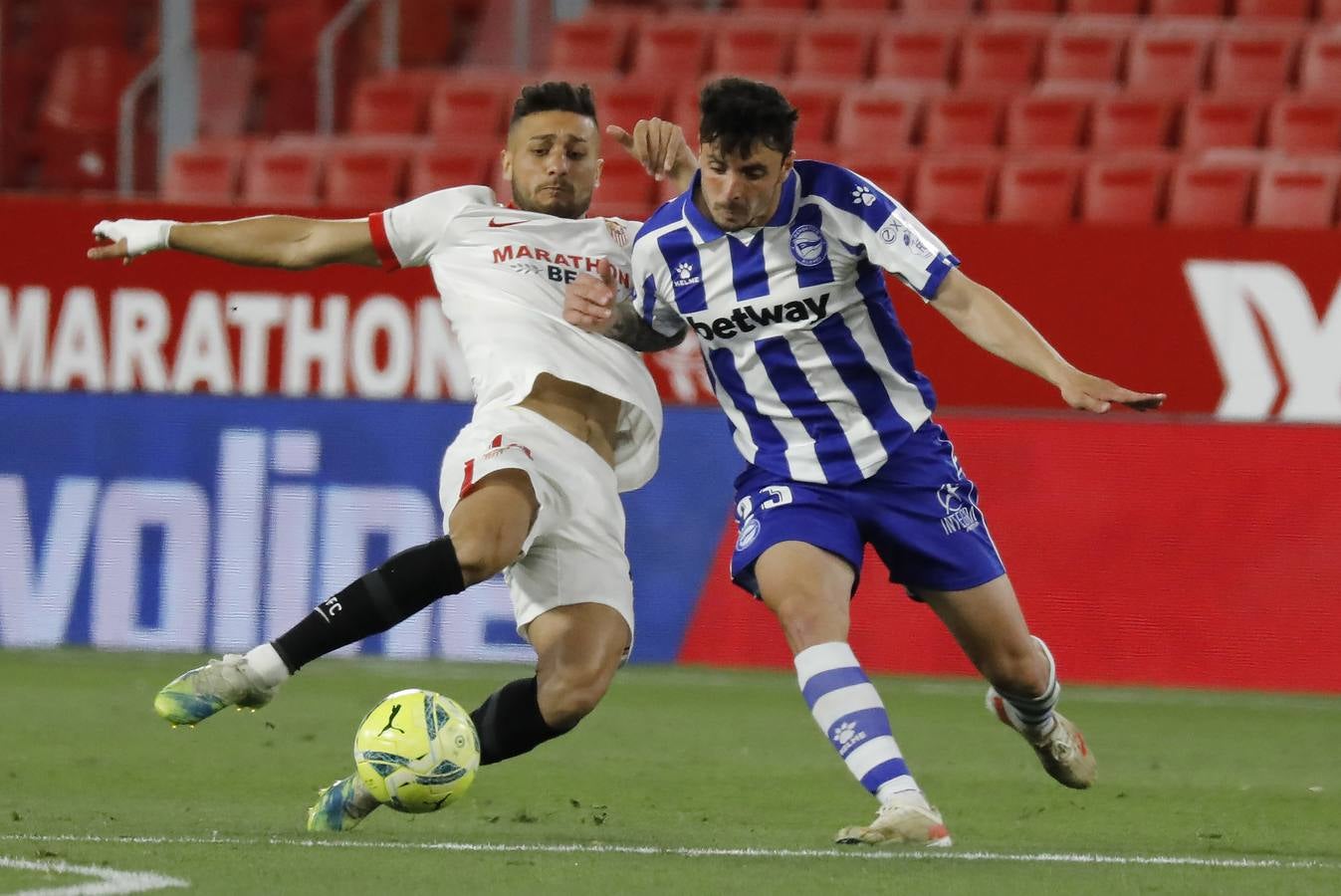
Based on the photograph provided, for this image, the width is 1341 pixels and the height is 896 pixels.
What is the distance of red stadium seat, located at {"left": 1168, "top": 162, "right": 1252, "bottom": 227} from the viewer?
41.4 ft

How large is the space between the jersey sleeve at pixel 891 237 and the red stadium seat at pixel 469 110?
30.4ft

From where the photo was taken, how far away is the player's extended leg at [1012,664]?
584 cm

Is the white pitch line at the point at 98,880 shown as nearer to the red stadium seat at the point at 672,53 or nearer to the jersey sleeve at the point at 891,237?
the jersey sleeve at the point at 891,237

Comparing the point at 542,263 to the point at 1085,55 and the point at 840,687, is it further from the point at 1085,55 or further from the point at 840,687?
the point at 1085,55

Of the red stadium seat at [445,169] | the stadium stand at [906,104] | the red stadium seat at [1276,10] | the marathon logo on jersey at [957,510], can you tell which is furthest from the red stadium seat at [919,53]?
the marathon logo on jersey at [957,510]

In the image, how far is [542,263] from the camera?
20.8 feet

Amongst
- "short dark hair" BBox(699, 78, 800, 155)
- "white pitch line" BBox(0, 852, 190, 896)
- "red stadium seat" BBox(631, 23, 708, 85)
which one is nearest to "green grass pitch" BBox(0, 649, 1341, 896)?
"white pitch line" BBox(0, 852, 190, 896)

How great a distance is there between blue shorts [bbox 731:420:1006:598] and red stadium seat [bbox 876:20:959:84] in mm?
8786

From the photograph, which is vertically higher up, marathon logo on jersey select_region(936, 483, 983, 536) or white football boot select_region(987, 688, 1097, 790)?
marathon logo on jersey select_region(936, 483, 983, 536)

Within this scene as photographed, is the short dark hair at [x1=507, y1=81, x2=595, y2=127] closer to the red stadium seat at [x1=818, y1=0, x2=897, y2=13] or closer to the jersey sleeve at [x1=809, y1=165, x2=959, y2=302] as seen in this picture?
the jersey sleeve at [x1=809, y1=165, x2=959, y2=302]

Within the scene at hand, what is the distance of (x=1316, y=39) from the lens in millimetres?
13523

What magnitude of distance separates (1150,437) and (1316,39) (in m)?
4.45

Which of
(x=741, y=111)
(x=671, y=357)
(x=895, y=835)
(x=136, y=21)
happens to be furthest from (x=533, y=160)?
(x=136, y=21)

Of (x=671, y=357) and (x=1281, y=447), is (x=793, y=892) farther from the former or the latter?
(x=671, y=357)
